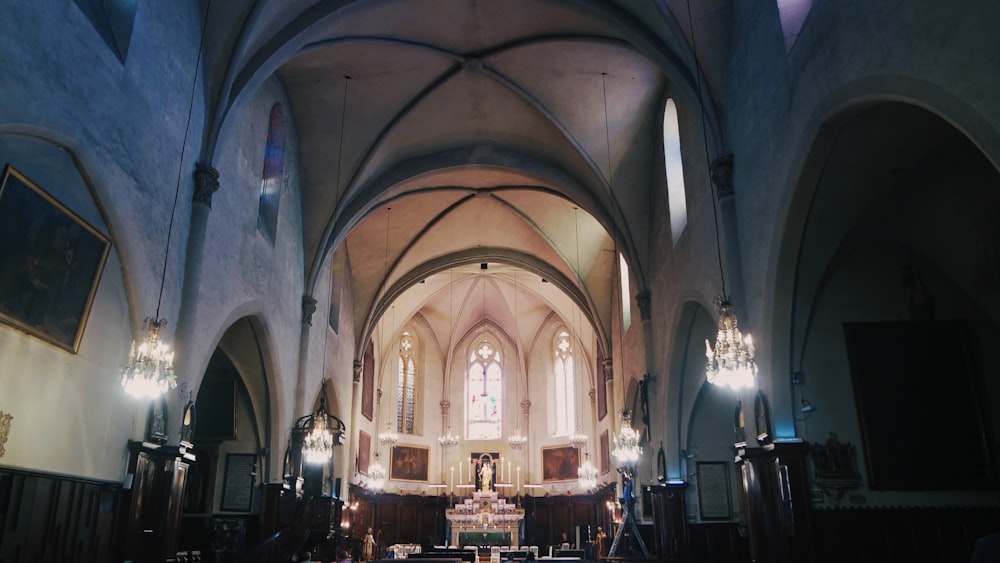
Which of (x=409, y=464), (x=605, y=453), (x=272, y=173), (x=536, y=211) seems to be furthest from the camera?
(x=409, y=464)

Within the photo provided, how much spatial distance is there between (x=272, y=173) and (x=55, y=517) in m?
9.66

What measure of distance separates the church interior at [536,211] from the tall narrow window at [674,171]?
0.10 meters

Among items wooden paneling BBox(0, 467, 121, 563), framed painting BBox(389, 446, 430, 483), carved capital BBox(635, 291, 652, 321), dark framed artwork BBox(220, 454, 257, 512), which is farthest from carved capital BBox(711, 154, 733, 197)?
framed painting BBox(389, 446, 430, 483)

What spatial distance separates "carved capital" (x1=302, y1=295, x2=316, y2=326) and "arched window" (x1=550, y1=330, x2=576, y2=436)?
17082mm

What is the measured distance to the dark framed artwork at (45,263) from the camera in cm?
746

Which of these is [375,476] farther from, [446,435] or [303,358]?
[303,358]

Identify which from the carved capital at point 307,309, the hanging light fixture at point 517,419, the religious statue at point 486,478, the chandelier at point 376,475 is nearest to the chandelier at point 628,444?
the carved capital at point 307,309

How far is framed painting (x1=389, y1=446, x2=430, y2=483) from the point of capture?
1230 inches

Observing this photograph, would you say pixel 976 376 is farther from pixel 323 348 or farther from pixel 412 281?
pixel 412 281

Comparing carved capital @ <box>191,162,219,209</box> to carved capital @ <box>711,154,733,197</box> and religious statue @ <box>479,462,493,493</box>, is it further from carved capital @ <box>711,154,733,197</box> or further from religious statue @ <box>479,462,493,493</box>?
religious statue @ <box>479,462,493,493</box>

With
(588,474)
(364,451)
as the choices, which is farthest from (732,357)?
(364,451)

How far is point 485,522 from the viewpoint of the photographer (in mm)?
28812

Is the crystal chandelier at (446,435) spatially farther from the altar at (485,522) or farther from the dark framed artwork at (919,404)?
the dark framed artwork at (919,404)

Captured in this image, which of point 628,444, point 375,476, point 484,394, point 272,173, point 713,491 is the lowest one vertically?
point 713,491
